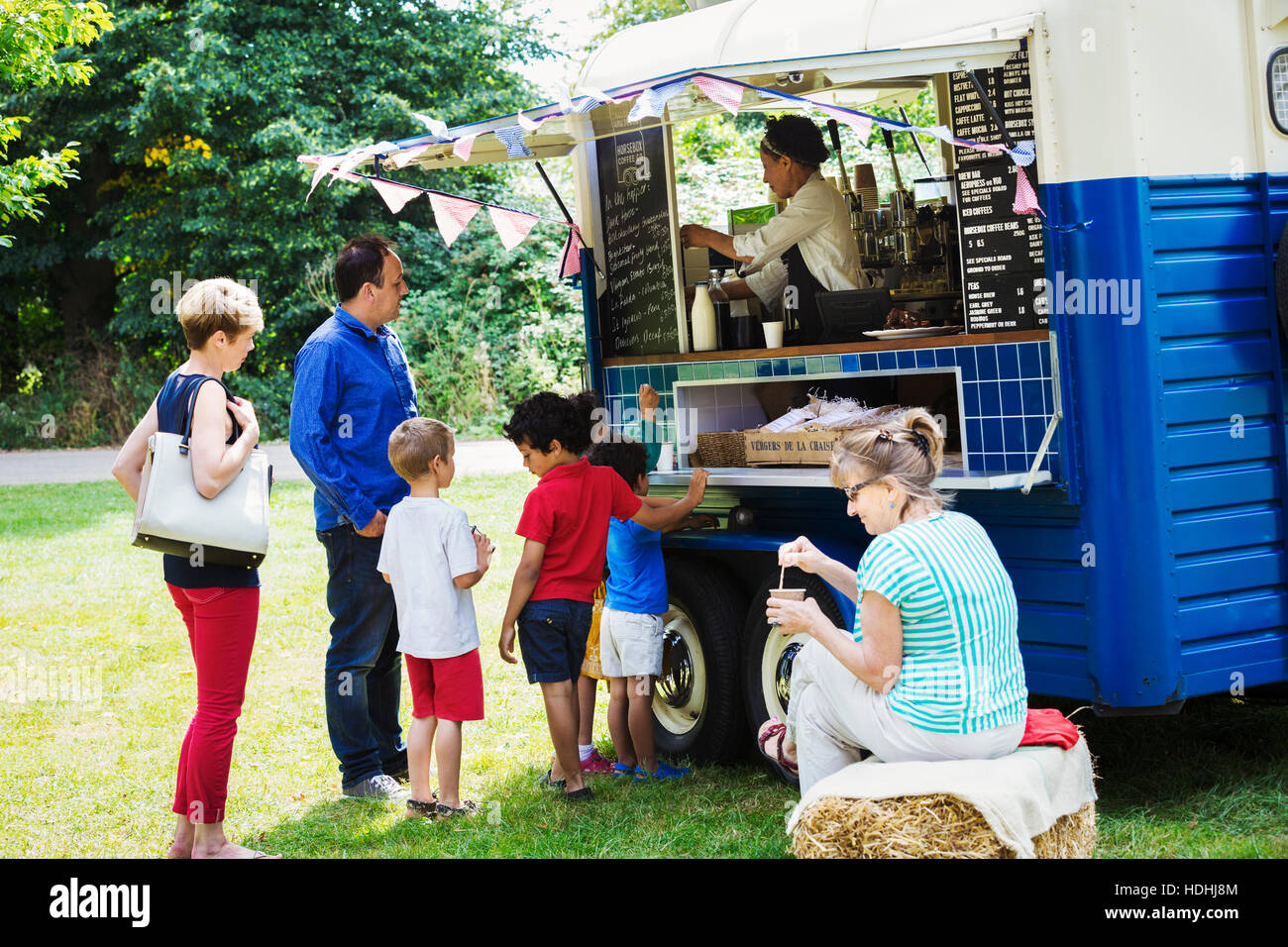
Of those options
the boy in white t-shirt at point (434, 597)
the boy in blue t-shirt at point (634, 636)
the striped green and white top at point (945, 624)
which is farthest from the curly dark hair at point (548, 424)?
the striped green and white top at point (945, 624)

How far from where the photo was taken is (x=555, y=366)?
19359 millimetres

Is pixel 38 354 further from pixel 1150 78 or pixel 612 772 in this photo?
pixel 1150 78

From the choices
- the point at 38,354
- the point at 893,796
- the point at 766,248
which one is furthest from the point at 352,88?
the point at 893,796

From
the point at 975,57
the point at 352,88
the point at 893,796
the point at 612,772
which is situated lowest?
the point at 612,772

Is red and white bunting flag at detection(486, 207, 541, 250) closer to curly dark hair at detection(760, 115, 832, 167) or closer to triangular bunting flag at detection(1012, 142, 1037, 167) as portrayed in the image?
curly dark hair at detection(760, 115, 832, 167)

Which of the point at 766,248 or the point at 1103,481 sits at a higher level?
the point at 766,248

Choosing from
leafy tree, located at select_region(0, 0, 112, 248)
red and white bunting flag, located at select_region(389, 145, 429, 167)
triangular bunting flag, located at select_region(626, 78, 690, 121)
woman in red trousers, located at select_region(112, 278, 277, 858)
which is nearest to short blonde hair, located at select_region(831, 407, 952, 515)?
triangular bunting flag, located at select_region(626, 78, 690, 121)

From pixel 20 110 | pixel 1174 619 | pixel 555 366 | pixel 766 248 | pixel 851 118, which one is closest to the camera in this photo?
pixel 851 118

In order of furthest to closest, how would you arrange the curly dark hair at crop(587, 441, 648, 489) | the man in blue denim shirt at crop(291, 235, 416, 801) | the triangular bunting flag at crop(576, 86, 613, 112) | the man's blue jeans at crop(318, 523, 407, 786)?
the curly dark hair at crop(587, 441, 648, 489)
the man's blue jeans at crop(318, 523, 407, 786)
the man in blue denim shirt at crop(291, 235, 416, 801)
the triangular bunting flag at crop(576, 86, 613, 112)

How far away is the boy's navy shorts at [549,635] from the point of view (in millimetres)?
5094

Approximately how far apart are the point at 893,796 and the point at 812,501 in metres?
2.05

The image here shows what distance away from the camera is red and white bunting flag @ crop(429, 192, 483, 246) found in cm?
570

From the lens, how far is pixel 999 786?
3.52 metres

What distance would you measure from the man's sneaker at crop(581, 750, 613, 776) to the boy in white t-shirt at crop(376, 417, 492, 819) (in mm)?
821
